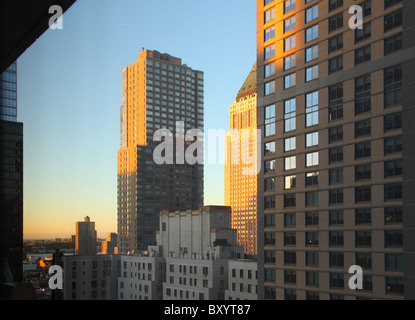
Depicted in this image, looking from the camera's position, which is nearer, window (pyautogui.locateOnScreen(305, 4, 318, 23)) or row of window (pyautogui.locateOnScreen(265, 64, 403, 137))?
row of window (pyautogui.locateOnScreen(265, 64, 403, 137))

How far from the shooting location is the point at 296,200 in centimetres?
1319

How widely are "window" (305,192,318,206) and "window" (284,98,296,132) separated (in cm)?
236

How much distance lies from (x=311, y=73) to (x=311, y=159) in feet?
8.57

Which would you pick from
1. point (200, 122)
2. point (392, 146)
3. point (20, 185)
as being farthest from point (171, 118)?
point (20, 185)

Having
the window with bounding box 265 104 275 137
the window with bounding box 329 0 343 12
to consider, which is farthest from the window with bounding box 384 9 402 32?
the window with bounding box 265 104 275 137

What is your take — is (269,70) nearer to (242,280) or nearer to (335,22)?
(335,22)

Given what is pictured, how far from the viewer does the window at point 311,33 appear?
1338 centimetres

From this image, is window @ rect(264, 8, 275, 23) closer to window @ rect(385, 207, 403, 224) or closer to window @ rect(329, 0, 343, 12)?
window @ rect(329, 0, 343, 12)

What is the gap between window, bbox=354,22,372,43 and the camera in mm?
11773

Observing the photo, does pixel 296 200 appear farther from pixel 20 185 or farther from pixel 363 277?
pixel 20 185

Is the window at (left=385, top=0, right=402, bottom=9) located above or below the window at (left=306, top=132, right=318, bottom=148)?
above

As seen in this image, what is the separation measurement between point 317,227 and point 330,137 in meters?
2.56

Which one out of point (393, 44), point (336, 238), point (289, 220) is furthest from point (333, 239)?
point (393, 44)

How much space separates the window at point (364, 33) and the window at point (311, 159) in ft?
10.6
